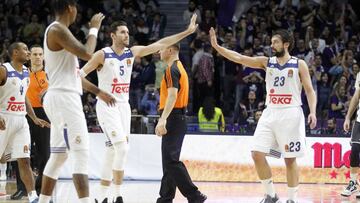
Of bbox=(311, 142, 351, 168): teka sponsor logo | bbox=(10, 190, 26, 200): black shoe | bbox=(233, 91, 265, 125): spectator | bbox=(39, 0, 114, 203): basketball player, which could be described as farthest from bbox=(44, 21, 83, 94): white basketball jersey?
bbox=(233, 91, 265, 125): spectator

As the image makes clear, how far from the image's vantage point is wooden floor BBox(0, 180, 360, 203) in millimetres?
12320

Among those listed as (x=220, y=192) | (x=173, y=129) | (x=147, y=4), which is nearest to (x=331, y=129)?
(x=220, y=192)

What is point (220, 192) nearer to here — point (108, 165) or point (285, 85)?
point (285, 85)

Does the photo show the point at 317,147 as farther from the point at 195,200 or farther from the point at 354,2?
the point at 354,2

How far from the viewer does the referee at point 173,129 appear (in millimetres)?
10461

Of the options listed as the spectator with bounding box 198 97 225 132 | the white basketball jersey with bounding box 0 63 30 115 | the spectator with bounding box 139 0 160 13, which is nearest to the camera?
the white basketball jersey with bounding box 0 63 30 115

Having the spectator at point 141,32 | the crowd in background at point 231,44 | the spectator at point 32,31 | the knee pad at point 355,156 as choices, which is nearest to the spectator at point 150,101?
the crowd in background at point 231,44

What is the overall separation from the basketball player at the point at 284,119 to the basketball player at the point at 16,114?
134 inches

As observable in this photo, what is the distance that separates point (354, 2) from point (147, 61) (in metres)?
6.85

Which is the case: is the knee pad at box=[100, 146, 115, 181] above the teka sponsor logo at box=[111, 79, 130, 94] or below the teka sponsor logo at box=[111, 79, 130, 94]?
below

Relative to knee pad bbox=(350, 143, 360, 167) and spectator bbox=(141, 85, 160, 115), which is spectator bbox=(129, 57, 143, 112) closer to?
spectator bbox=(141, 85, 160, 115)

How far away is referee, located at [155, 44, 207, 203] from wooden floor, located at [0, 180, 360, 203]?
130cm

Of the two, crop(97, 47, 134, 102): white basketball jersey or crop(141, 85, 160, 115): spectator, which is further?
crop(141, 85, 160, 115): spectator

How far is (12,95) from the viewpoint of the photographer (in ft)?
37.1
